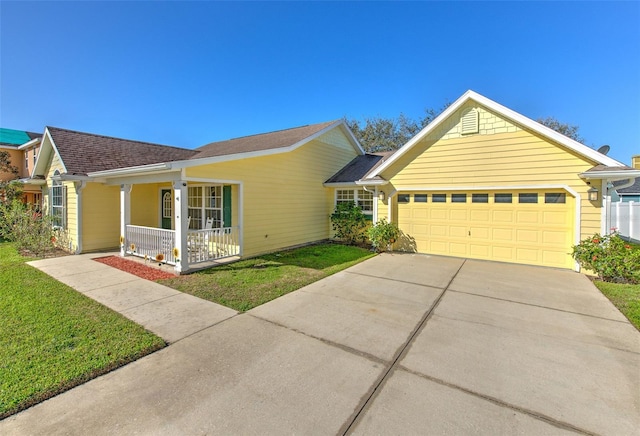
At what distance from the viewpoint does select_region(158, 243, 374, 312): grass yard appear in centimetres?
582

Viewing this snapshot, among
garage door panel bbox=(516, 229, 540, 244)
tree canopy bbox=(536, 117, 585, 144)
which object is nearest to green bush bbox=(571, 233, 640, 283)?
garage door panel bbox=(516, 229, 540, 244)

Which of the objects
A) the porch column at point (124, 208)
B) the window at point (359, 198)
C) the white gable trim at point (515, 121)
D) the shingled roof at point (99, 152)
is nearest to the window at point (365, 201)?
the window at point (359, 198)

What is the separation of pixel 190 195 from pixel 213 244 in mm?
2876

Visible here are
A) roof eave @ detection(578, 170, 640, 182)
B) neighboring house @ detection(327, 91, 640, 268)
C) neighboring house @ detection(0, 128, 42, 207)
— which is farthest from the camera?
neighboring house @ detection(0, 128, 42, 207)

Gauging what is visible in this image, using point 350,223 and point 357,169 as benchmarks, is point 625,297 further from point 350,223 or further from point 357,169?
point 357,169

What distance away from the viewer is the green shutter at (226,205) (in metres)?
9.49

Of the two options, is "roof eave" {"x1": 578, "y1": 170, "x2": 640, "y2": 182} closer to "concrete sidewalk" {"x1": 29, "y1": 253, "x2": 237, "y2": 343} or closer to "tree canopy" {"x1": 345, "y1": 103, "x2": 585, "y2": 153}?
"concrete sidewalk" {"x1": 29, "y1": 253, "x2": 237, "y2": 343}

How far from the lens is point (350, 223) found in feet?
40.3

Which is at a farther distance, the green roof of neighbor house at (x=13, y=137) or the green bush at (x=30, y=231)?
the green roof of neighbor house at (x=13, y=137)

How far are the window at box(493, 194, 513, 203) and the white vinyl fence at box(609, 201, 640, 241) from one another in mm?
8924

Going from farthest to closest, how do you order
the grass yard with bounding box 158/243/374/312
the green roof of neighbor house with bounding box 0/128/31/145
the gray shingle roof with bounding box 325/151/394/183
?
the green roof of neighbor house with bounding box 0/128/31/145
the gray shingle roof with bounding box 325/151/394/183
the grass yard with bounding box 158/243/374/312

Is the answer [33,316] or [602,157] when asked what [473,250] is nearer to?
[602,157]

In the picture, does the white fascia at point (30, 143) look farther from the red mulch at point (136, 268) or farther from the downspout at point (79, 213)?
the red mulch at point (136, 268)

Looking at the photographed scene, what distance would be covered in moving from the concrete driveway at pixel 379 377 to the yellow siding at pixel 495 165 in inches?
152
